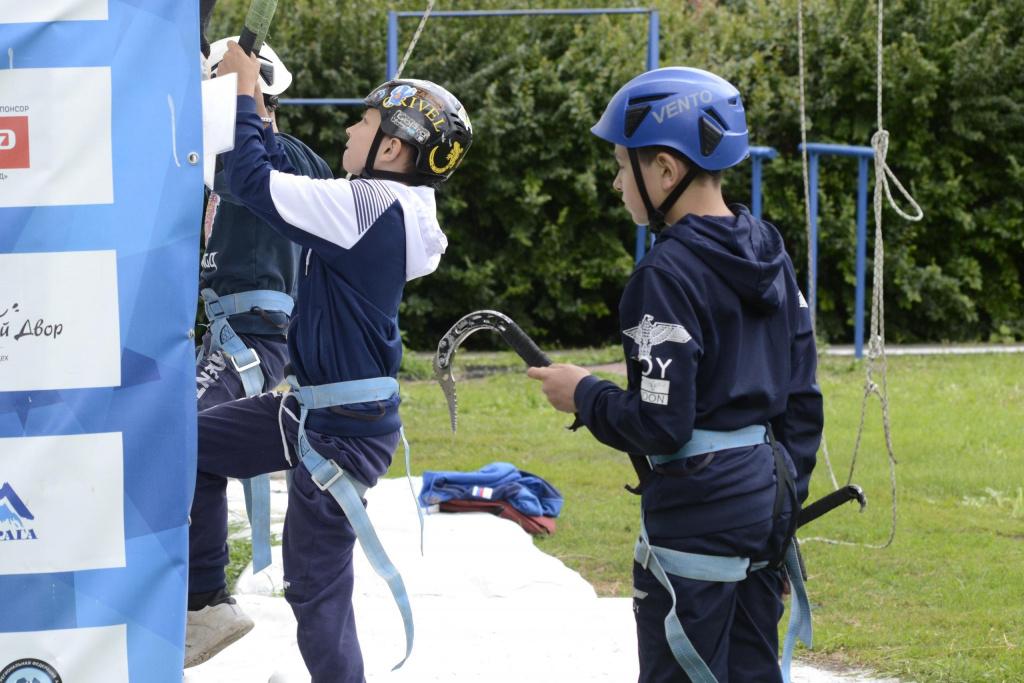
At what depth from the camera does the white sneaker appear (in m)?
4.37

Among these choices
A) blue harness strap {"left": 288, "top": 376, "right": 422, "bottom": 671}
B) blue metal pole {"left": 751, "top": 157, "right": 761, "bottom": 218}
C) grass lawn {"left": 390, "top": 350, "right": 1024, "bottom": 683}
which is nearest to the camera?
blue harness strap {"left": 288, "top": 376, "right": 422, "bottom": 671}

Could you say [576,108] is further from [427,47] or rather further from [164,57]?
[164,57]

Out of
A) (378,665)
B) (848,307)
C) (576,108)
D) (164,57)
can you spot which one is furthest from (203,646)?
(848,307)

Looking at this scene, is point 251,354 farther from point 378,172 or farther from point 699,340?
point 699,340

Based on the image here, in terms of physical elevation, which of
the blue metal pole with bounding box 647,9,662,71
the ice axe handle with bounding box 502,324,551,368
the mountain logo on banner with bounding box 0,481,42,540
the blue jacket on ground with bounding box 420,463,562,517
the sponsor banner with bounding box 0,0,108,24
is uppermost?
the blue metal pole with bounding box 647,9,662,71

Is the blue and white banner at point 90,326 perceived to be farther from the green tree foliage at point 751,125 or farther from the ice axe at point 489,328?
the green tree foliage at point 751,125

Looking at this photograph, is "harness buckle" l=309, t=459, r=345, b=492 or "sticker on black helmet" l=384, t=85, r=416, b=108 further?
"sticker on black helmet" l=384, t=85, r=416, b=108

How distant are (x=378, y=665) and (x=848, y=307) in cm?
1020

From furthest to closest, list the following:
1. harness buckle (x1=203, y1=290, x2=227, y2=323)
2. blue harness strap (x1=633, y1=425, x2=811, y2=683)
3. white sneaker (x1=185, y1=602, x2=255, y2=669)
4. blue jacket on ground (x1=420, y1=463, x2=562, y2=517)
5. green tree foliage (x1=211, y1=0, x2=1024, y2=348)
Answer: green tree foliage (x1=211, y1=0, x2=1024, y2=348) → blue jacket on ground (x1=420, y1=463, x2=562, y2=517) → harness buckle (x1=203, y1=290, x2=227, y2=323) → white sneaker (x1=185, y1=602, x2=255, y2=669) → blue harness strap (x1=633, y1=425, x2=811, y2=683)

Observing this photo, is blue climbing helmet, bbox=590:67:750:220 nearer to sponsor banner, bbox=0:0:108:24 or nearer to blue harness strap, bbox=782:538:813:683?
blue harness strap, bbox=782:538:813:683

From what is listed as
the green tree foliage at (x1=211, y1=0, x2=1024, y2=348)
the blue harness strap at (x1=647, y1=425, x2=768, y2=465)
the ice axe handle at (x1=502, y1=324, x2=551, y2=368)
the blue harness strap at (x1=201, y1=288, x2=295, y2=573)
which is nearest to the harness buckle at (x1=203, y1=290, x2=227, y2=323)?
the blue harness strap at (x1=201, y1=288, x2=295, y2=573)

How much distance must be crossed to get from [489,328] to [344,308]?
0.45m

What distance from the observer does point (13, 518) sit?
273 cm

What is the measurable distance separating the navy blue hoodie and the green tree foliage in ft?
33.2
